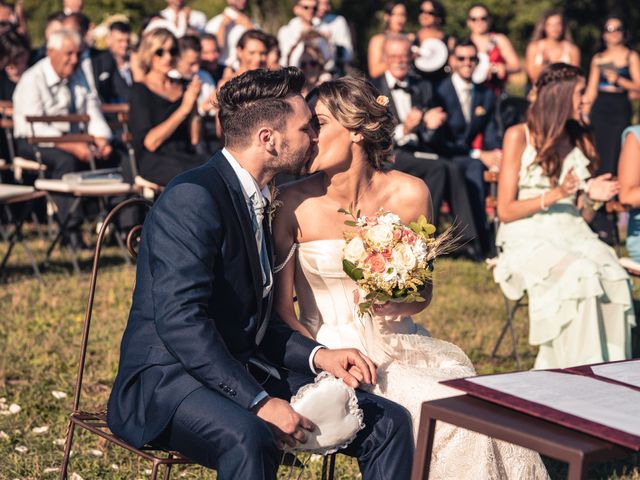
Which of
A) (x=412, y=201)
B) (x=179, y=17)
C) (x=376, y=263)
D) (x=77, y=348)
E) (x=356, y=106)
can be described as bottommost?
(x=77, y=348)

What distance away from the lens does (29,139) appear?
365 inches

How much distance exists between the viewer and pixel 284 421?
3.26 metres

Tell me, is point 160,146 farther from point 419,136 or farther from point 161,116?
point 419,136

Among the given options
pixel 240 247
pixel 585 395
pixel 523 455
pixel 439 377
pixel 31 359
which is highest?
pixel 240 247

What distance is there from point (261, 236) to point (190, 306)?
46 centimetres

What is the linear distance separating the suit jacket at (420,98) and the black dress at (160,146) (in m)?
2.10

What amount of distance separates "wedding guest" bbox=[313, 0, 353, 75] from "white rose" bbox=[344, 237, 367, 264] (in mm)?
8078

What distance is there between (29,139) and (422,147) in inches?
148

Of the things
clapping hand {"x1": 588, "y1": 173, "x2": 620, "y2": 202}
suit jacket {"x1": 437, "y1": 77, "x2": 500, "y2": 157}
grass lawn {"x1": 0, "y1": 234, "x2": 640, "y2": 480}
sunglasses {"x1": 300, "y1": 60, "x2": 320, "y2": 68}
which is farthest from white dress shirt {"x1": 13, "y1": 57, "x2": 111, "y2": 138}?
clapping hand {"x1": 588, "y1": 173, "x2": 620, "y2": 202}

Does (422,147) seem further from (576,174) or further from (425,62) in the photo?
(576,174)

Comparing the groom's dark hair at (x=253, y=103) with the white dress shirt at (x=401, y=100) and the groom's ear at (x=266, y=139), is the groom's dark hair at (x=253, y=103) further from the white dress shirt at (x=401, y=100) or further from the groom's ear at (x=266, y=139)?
the white dress shirt at (x=401, y=100)

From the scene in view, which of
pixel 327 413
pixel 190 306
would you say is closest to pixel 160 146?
pixel 190 306

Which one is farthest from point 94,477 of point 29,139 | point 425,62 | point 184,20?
point 184,20

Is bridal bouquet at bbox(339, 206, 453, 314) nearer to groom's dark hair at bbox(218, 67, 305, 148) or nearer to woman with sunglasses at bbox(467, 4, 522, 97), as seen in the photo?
groom's dark hair at bbox(218, 67, 305, 148)
